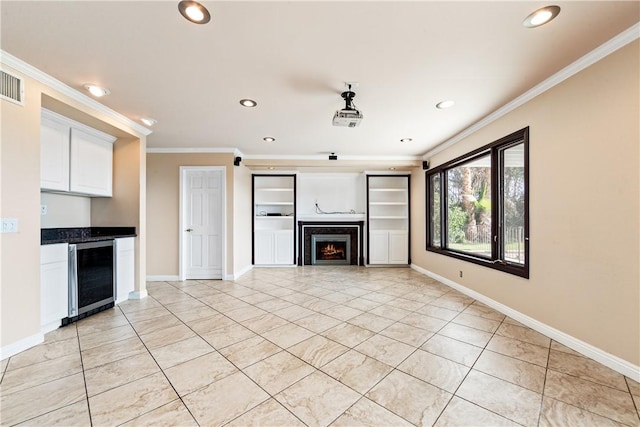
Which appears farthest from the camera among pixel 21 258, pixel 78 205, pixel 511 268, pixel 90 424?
pixel 78 205

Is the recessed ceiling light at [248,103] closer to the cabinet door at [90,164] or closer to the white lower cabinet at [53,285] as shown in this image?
the cabinet door at [90,164]

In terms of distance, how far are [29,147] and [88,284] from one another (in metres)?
1.61

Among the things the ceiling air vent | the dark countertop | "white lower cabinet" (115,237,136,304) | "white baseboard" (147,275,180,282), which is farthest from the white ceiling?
"white baseboard" (147,275,180,282)

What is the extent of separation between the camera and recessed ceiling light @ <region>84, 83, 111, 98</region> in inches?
101

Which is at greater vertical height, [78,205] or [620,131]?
[620,131]

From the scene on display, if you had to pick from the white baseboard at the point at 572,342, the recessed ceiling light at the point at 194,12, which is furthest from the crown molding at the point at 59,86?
the white baseboard at the point at 572,342

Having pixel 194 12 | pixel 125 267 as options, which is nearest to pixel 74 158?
pixel 125 267

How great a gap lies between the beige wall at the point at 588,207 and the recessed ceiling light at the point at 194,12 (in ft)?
9.81

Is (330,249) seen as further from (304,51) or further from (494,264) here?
(304,51)

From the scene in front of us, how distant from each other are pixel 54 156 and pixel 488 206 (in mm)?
5419

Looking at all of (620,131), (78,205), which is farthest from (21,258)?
(620,131)

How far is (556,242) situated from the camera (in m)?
2.47

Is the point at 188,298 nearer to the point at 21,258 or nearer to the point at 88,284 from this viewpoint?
the point at 88,284

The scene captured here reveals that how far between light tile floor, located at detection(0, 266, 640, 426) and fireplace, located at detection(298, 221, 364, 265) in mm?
3090
